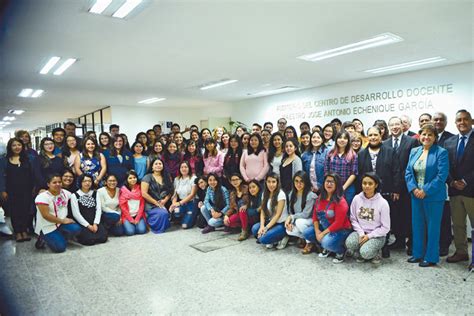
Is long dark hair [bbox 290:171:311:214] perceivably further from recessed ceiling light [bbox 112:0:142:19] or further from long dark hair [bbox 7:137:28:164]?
long dark hair [bbox 7:137:28:164]

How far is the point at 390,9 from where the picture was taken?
12.0 feet

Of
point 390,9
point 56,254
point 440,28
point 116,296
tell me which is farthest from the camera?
point 440,28

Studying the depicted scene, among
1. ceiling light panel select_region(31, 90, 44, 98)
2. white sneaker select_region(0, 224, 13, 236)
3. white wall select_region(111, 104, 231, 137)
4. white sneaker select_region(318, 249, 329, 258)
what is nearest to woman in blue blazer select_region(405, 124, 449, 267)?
white sneaker select_region(318, 249, 329, 258)

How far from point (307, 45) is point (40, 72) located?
16.2ft

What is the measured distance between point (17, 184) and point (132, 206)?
1598 mm

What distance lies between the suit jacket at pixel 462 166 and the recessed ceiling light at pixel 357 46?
1.98 m

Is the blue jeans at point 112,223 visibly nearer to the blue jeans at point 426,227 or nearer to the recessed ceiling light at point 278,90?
the blue jeans at point 426,227

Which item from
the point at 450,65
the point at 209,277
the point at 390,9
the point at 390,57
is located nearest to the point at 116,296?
the point at 209,277

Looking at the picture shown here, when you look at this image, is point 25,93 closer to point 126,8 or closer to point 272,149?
point 126,8

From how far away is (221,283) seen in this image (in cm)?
307

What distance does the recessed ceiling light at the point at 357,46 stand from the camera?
187 inches

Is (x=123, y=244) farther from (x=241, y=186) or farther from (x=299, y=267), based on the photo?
(x=299, y=267)

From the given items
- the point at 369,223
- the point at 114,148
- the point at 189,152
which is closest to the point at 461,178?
the point at 369,223

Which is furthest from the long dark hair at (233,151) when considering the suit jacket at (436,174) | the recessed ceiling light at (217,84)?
the recessed ceiling light at (217,84)
